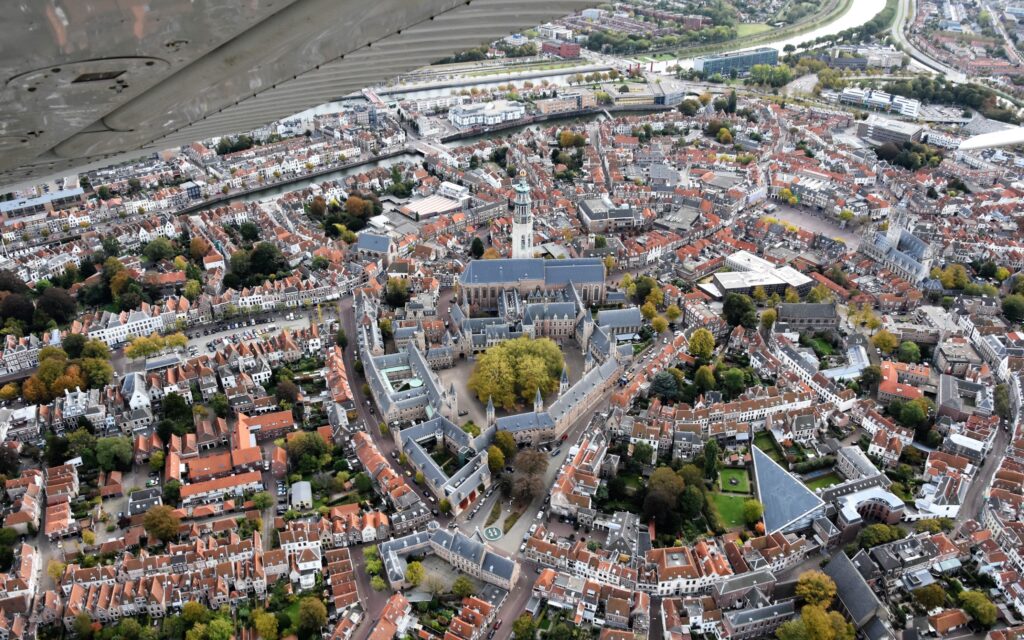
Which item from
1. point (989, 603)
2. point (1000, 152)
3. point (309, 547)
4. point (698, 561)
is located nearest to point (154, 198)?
point (309, 547)

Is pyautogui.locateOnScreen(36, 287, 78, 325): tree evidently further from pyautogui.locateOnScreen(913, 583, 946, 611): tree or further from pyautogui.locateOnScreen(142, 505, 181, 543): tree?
pyautogui.locateOnScreen(913, 583, 946, 611): tree

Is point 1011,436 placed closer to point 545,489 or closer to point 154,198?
point 545,489

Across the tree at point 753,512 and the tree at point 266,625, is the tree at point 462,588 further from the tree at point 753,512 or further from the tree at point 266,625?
the tree at point 753,512

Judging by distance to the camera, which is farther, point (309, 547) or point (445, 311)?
point (445, 311)

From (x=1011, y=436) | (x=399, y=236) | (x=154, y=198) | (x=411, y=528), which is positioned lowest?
(x=1011, y=436)

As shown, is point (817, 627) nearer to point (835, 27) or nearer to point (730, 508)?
point (730, 508)

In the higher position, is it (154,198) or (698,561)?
(154,198)

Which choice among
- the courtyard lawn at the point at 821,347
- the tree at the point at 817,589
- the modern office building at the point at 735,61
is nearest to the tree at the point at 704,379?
the courtyard lawn at the point at 821,347
